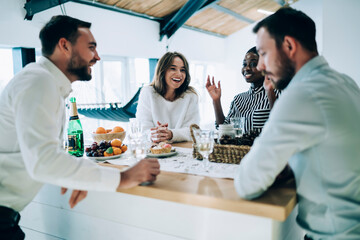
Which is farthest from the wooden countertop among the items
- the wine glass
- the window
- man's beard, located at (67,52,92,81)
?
the window

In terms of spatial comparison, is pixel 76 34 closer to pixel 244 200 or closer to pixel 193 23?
pixel 244 200

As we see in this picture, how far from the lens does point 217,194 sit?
38.4 inches

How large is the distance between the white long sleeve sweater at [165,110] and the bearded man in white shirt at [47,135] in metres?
1.15

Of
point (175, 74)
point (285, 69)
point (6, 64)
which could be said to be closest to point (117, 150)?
point (285, 69)

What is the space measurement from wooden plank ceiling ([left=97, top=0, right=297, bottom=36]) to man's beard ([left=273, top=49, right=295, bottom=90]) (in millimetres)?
4451

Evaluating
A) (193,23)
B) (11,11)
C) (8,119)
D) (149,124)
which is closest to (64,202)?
(8,119)

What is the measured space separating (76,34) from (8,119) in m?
0.47

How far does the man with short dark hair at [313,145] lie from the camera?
882 millimetres

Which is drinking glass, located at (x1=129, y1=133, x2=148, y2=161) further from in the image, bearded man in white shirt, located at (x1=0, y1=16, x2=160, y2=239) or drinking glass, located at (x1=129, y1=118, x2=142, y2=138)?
bearded man in white shirt, located at (x1=0, y1=16, x2=160, y2=239)

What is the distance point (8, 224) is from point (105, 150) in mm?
580

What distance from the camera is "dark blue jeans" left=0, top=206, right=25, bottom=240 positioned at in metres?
1.13

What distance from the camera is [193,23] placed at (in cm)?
721

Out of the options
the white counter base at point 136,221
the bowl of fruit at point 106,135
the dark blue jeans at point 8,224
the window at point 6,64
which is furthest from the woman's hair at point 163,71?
the window at point 6,64

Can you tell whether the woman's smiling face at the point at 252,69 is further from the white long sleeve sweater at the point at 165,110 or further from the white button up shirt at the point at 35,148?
the white button up shirt at the point at 35,148
